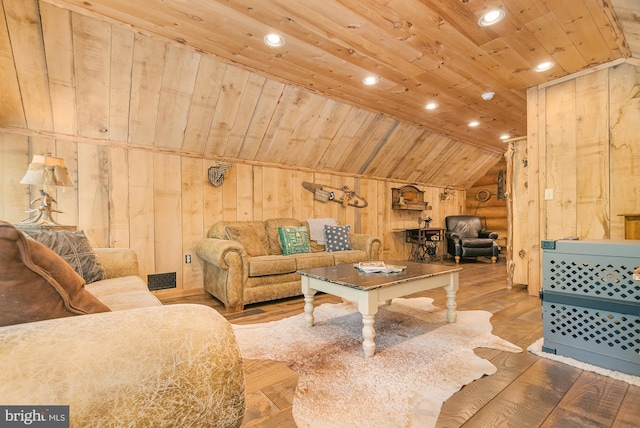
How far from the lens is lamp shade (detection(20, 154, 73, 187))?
7.64 ft

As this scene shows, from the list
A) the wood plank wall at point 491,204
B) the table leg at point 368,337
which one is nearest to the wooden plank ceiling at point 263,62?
the table leg at point 368,337

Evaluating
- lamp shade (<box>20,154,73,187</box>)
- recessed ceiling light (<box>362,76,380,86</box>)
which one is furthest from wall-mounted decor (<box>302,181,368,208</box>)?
lamp shade (<box>20,154,73,187</box>)

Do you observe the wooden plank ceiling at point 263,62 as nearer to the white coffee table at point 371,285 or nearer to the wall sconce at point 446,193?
the white coffee table at point 371,285

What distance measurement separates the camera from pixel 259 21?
218 centimetres

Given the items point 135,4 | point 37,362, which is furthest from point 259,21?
point 37,362

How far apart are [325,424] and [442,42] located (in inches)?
111

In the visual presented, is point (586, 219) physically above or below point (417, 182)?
below

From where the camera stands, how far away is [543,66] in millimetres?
2877

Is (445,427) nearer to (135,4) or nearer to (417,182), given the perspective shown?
(135,4)

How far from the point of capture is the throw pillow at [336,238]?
398 cm

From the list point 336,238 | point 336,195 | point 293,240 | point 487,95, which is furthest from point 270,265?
point 487,95

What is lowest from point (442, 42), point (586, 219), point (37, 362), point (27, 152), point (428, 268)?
point (428, 268)

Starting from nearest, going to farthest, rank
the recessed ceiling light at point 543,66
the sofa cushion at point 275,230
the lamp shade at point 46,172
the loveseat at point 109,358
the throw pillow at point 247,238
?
the loveseat at point 109,358, the lamp shade at point 46,172, the recessed ceiling light at point 543,66, the throw pillow at point 247,238, the sofa cushion at point 275,230

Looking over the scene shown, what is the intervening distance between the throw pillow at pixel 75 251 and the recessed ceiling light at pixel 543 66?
13.9 feet
